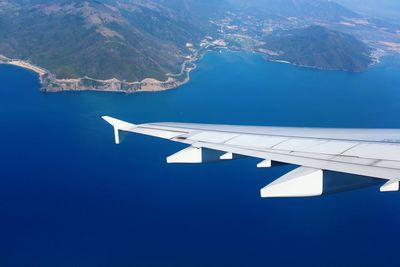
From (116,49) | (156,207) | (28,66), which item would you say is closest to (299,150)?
(156,207)

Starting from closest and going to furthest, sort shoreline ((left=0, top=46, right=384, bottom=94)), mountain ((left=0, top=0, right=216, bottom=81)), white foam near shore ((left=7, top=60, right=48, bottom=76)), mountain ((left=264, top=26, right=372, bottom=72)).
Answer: shoreline ((left=0, top=46, right=384, bottom=94)) < white foam near shore ((left=7, top=60, right=48, bottom=76)) < mountain ((left=0, top=0, right=216, bottom=81)) < mountain ((left=264, top=26, right=372, bottom=72))

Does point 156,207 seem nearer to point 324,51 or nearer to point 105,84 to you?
point 105,84

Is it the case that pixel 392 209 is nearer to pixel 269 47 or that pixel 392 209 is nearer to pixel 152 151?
pixel 152 151

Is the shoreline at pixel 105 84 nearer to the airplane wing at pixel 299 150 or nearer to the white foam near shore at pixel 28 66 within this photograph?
the white foam near shore at pixel 28 66

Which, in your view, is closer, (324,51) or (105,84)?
(105,84)

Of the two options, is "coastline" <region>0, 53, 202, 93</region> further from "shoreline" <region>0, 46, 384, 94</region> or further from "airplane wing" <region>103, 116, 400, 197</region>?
"airplane wing" <region>103, 116, 400, 197</region>

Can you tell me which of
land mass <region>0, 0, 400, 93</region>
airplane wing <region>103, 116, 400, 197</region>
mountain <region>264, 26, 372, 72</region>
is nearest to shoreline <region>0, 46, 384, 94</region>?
land mass <region>0, 0, 400, 93</region>
